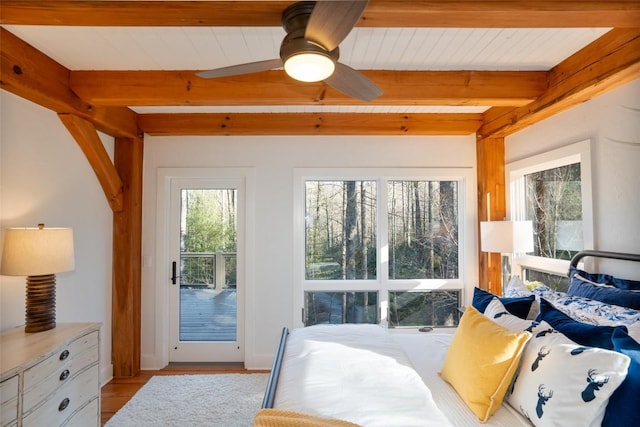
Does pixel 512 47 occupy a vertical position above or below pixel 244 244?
above

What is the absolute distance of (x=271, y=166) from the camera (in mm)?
3570

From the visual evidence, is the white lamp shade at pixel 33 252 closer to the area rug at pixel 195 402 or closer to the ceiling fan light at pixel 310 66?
the area rug at pixel 195 402

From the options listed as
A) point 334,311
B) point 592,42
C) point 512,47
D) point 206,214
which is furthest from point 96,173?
point 592,42

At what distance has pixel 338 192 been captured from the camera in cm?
365

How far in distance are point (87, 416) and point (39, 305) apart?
81 centimetres

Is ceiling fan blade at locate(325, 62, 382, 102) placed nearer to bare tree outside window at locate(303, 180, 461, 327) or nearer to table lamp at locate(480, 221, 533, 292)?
table lamp at locate(480, 221, 533, 292)

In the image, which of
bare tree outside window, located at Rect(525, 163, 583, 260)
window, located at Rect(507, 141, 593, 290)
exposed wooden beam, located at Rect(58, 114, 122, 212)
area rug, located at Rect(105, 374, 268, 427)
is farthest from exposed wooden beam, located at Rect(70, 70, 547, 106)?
area rug, located at Rect(105, 374, 268, 427)

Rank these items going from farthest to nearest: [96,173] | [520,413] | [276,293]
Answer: [276,293] → [96,173] → [520,413]

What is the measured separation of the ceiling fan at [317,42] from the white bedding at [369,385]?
4.80 ft

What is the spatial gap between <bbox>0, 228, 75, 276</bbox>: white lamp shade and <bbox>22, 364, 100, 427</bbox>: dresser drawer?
2.37 feet

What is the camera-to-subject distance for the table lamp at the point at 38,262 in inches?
78.4

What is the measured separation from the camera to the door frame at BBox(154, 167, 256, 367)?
350 cm

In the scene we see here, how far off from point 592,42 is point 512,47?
451 mm

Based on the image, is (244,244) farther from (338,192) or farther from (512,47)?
(512,47)
